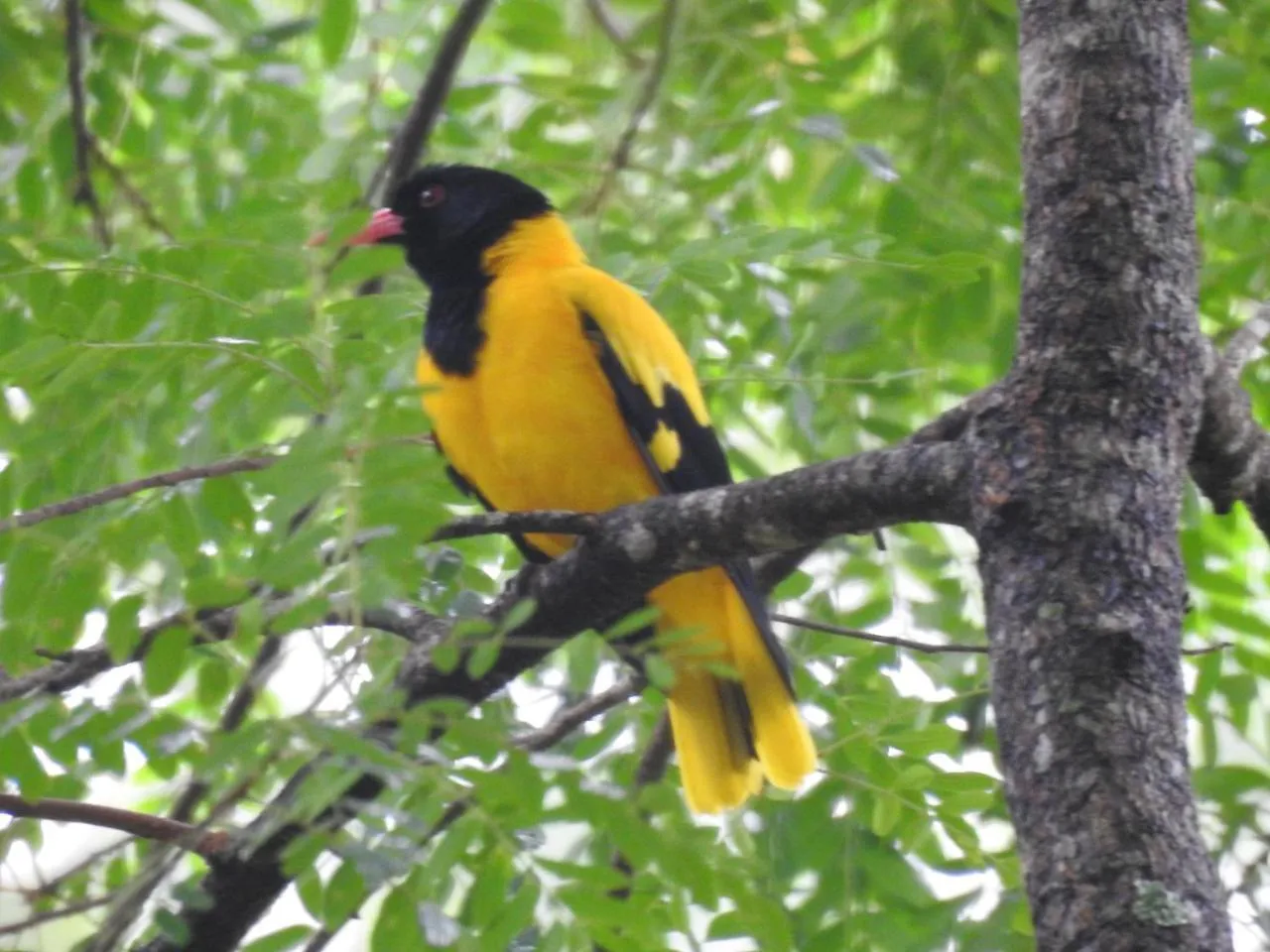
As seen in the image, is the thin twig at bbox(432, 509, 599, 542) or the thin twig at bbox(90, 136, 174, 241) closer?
the thin twig at bbox(432, 509, 599, 542)

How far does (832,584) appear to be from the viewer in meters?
4.05

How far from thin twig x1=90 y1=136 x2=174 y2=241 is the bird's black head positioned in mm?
641

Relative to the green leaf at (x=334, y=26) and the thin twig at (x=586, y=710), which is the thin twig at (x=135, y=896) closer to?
the thin twig at (x=586, y=710)

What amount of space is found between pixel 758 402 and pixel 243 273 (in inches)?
83.3

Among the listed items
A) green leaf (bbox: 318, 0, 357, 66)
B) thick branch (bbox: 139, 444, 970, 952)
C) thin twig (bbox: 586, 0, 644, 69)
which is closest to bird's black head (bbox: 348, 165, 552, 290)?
green leaf (bbox: 318, 0, 357, 66)

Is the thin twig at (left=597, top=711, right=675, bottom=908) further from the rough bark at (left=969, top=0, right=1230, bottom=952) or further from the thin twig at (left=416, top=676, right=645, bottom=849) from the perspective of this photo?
the rough bark at (left=969, top=0, right=1230, bottom=952)

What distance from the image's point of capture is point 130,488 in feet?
8.48

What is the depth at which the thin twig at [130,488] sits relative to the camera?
8.28 feet

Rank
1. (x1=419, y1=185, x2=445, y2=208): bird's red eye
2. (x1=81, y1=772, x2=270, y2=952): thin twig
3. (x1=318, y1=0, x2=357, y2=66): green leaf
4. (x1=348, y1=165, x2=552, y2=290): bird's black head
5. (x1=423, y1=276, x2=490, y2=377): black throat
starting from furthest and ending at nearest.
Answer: (x1=419, y1=185, x2=445, y2=208): bird's red eye < (x1=348, y1=165, x2=552, y2=290): bird's black head < (x1=318, y1=0, x2=357, y2=66): green leaf < (x1=423, y1=276, x2=490, y2=377): black throat < (x1=81, y1=772, x2=270, y2=952): thin twig

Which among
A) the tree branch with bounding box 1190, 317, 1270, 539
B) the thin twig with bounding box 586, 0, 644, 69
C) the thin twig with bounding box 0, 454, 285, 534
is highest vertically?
the thin twig with bounding box 586, 0, 644, 69

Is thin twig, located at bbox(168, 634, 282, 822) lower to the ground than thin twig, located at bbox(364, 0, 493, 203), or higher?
lower

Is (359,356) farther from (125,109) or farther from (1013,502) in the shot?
(125,109)

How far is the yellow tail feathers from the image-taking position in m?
3.72

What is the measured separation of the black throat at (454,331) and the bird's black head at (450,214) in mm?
377
